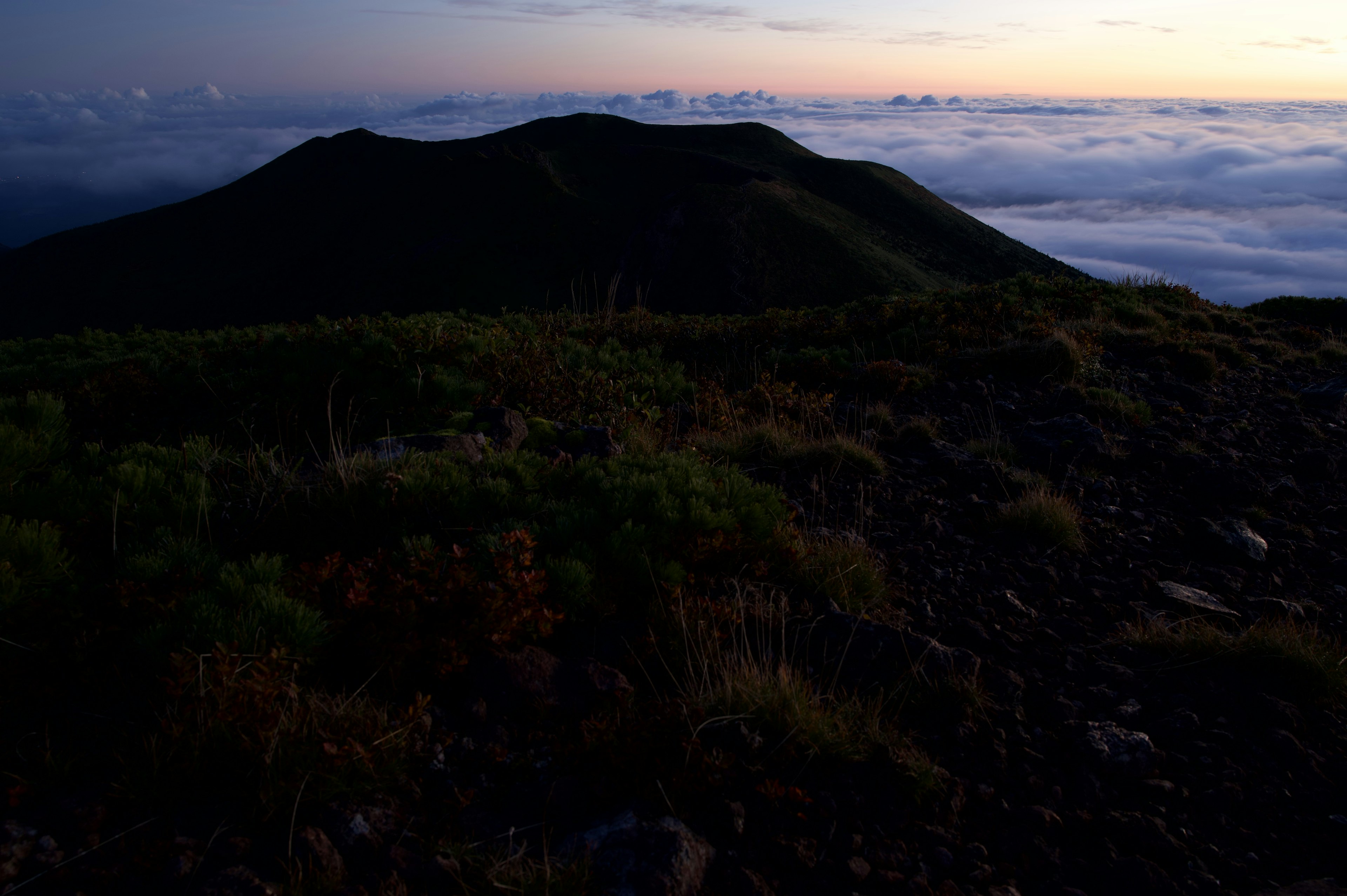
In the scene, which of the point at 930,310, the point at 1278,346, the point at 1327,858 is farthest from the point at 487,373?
the point at 1278,346

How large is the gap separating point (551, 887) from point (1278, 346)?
14196 mm

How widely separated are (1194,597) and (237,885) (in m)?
5.15

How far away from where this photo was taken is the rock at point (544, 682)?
3041mm

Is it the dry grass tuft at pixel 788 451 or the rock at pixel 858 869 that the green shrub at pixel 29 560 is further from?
the dry grass tuft at pixel 788 451

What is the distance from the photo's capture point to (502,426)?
5852mm

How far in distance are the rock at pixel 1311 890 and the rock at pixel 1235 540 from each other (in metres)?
3.17

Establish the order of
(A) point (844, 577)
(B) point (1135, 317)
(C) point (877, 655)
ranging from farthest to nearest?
(B) point (1135, 317), (A) point (844, 577), (C) point (877, 655)

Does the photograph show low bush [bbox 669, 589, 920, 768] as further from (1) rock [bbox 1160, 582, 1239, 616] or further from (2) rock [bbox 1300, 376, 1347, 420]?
(2) rock [bbox 1300, 376, 1347, 420]

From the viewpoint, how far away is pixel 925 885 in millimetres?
2402

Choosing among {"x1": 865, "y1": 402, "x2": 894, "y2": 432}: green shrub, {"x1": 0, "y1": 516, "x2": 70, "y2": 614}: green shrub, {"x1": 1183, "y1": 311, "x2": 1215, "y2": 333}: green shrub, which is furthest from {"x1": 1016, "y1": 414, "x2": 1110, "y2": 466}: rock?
{"x1": 1183, "y1": 311, "x2": 1215, "y2": 333}: green shrub

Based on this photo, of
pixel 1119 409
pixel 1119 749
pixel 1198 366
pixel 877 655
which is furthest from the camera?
pixel 1198 366

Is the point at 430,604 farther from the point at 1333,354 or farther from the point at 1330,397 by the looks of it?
the point at 1333,354

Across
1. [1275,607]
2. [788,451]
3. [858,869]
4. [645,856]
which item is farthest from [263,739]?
[1275,607]

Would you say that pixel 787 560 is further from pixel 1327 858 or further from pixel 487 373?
pixel 487 373
